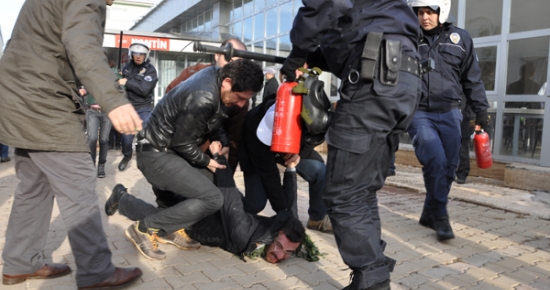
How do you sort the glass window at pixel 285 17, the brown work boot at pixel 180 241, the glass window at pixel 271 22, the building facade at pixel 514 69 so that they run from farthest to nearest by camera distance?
the glass window at pixel 271 22
the glass window at pixel 285 17
the building facade at pixel 514 69
the brown work boot at pixel 180 241

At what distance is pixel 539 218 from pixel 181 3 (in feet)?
66.6

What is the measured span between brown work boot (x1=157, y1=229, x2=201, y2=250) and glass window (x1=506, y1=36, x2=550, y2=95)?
17.3 feet

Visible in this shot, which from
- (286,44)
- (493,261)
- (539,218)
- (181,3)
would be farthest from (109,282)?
(181,3)

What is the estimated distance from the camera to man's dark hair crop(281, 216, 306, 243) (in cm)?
302

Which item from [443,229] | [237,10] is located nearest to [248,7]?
[237,10]

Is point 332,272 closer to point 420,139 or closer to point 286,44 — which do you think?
point 420,139

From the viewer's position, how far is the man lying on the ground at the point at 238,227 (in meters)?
3.02

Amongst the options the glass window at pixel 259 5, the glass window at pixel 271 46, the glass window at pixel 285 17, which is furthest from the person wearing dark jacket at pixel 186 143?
the glass window at pixel 259 5

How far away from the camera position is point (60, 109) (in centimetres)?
228

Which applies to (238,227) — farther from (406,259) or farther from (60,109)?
(60,109)

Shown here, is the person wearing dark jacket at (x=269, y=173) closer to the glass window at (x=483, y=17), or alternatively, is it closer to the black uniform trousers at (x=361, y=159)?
the black uniform trousers at (x=361, y=159)

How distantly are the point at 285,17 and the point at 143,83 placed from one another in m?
7.72

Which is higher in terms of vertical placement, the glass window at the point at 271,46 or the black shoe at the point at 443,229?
the glass window at the point at 271,46

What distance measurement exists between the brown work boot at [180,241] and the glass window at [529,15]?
557cm
